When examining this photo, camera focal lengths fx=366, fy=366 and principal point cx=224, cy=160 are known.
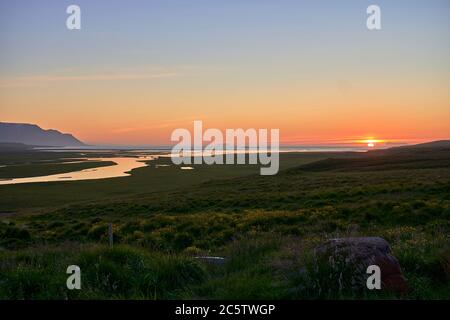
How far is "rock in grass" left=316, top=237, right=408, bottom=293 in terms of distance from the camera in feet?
18.3

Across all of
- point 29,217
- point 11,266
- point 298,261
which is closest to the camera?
point 298,261

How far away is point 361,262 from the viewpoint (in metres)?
5.75

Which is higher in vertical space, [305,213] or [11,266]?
[11,266]

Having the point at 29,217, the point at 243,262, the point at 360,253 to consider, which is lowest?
the point at 29,217

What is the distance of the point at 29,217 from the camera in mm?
28078

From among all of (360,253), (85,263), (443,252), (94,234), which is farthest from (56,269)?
(94,234)

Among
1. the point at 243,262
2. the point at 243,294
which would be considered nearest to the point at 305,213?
the point at 243,262

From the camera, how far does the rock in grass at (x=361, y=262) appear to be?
5.57 m
